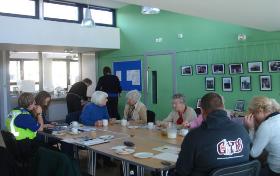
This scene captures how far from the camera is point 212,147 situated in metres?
2.08

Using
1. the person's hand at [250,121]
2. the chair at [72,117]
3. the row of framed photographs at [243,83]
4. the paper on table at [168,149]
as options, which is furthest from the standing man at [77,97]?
the person's hand at [250,121]

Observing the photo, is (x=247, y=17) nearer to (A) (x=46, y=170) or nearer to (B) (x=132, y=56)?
(A) (x=46, y=170)

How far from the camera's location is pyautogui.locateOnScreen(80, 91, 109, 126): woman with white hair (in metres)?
4.39

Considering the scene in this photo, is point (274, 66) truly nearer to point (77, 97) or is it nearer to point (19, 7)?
point (77, 97)

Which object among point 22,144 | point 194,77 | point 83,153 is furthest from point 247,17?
point 83,153

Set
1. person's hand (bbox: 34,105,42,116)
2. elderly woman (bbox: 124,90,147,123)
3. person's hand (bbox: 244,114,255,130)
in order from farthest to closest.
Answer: elderly woman (bbox: 124,90,147,123)
person's hand (bbox: 34,105,42,116)
person's hand (bbox: 244,114,255,130)

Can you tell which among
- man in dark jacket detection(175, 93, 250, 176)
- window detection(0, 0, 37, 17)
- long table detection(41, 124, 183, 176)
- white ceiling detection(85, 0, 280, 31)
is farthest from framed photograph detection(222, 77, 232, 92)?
window detection(0, 0, 37, 17)

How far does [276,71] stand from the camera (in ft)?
16.1

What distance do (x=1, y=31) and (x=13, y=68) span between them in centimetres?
206

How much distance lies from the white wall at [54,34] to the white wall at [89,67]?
1129 millimetres

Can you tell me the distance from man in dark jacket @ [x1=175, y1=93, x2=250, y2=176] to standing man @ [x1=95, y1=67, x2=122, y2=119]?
4.84 metres

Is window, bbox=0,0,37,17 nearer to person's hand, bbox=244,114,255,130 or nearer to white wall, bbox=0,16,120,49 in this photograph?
white wall, bbox=0,16,120,49

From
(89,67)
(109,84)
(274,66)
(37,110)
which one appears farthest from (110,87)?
(274,66)

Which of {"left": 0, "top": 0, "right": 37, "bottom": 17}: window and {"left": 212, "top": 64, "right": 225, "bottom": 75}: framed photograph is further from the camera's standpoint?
{"left": 0, "top": 0, "right": 37, "bottom": 17}: window
